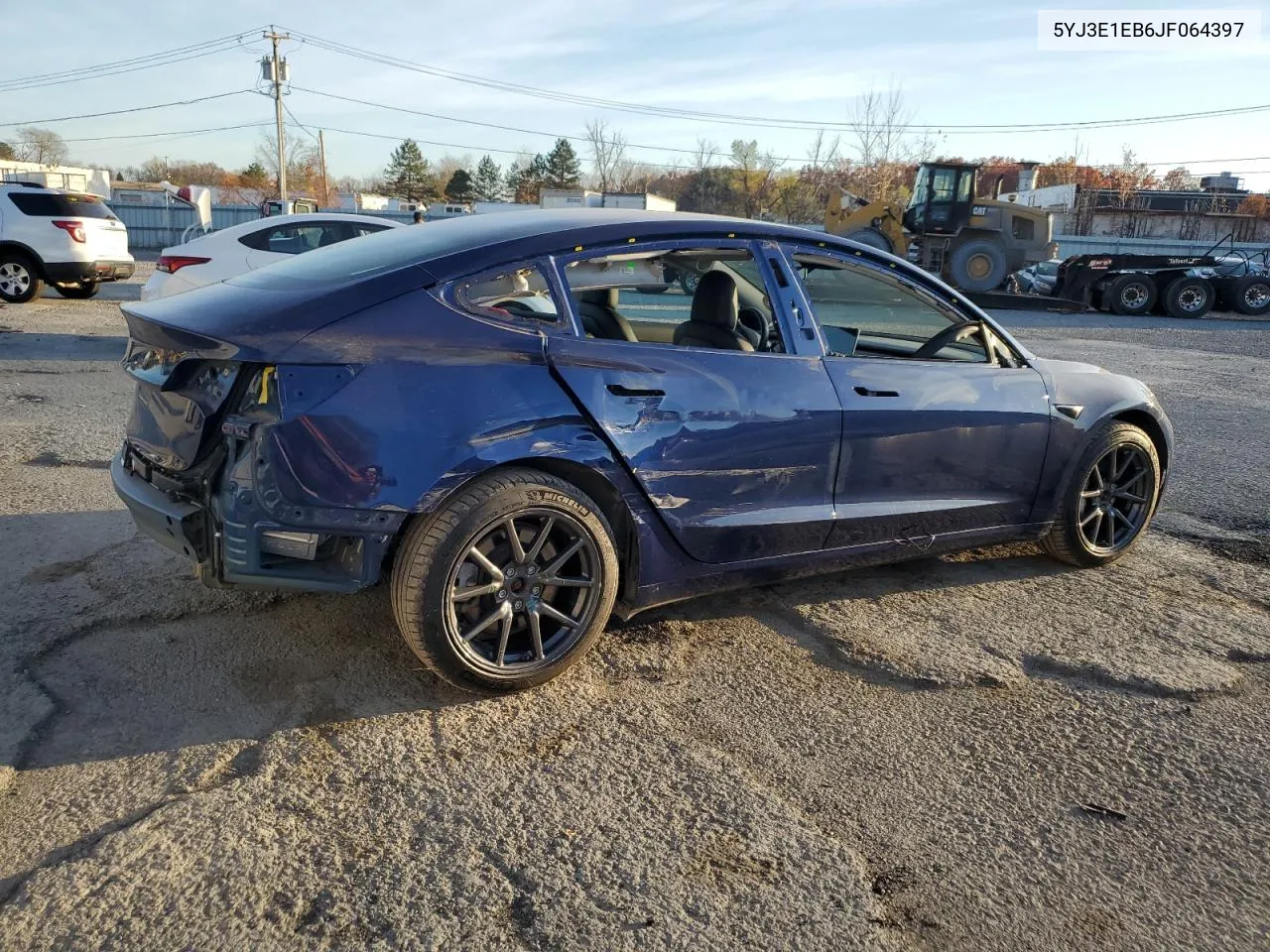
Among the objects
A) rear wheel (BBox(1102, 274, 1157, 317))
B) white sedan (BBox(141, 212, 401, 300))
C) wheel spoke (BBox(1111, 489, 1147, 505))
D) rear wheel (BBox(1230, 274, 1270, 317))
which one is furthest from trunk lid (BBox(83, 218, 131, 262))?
rear wheel (BBox(1230, 274, 1270, 317))

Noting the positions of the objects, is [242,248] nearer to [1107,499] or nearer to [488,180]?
[1107,499]

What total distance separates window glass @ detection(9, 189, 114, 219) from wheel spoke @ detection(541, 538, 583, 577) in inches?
546

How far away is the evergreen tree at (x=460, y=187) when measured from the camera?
8356cm

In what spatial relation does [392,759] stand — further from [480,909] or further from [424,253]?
[424,253]

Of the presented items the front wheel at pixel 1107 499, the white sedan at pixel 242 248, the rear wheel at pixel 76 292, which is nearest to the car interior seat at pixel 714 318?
the front wheel at pixel 1107 499

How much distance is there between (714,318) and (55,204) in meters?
13.6

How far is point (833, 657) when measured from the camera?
11.7 feet

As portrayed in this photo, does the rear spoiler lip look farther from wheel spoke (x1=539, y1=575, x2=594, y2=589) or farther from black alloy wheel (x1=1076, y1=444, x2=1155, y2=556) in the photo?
black alloy wheel (x1=1076, y1=444, x2=1155, y2=556)

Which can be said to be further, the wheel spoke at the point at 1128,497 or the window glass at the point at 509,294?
the wheel spoke at the point at 1128,497

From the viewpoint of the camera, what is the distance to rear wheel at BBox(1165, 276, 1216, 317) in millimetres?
23016

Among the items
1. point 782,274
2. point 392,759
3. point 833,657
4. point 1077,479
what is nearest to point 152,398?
point 392,759

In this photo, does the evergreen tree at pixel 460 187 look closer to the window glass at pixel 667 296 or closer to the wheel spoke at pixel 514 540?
the window glass at pixel 667 296

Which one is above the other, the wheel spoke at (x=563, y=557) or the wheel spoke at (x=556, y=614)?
the wheel spoke at (x=563, y=557)

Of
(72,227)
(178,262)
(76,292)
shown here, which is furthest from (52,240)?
(178,262)
